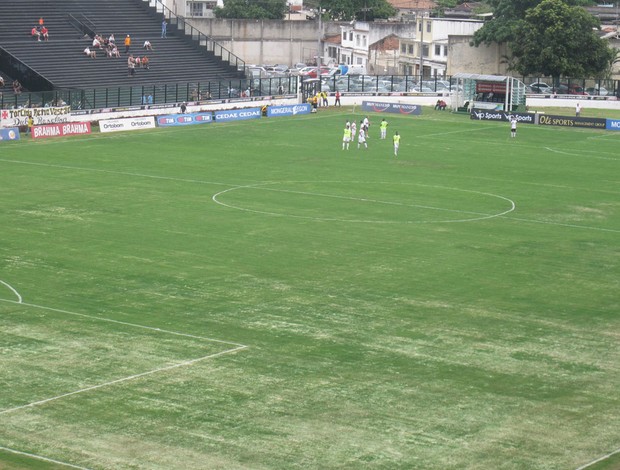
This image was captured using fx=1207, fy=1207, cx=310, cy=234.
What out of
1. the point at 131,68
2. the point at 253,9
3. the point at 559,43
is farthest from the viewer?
the point at 253,9

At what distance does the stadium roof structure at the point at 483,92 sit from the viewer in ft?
359

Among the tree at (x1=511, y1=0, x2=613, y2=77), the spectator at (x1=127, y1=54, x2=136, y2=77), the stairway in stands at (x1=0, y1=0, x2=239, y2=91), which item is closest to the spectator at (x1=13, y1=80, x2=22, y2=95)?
the stairway in stands at (x1=0, y1=0, x2=239, y2=91)

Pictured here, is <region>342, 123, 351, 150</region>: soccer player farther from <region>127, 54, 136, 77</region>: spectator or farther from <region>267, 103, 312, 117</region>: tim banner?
<region>127, 54, 136, 77</region>: spectator

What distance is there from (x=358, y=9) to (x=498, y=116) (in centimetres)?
9134

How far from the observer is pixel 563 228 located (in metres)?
55.1

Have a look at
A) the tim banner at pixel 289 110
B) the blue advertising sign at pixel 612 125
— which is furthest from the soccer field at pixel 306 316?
the tim banner at pixel 289 110

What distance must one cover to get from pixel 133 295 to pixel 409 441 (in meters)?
15.9

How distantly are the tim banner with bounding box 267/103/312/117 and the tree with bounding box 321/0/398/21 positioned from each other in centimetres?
8736

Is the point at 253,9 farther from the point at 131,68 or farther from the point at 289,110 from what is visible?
the point at 289,110

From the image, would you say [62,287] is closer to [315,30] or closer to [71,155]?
[71,155]

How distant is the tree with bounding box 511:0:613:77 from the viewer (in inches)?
4803

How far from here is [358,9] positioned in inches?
7495

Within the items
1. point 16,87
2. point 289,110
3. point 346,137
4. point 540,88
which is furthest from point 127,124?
point 540,88

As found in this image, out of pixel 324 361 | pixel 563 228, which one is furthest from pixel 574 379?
pixel 563 228
